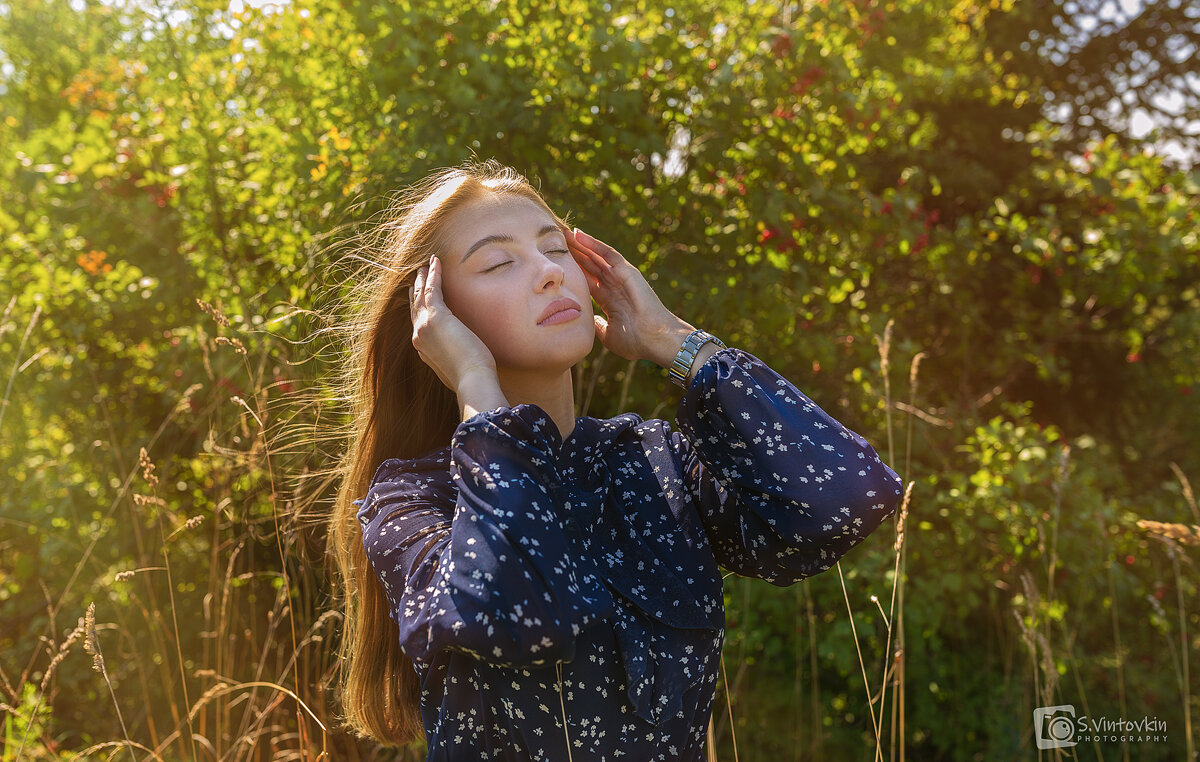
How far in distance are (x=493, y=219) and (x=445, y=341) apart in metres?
0.30

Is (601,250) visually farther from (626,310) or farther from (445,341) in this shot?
(445,341)

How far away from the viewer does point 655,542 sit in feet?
5.19

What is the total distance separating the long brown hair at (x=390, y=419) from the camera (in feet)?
5.66

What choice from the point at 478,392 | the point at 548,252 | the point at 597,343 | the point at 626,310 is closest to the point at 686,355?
the point at 626,310

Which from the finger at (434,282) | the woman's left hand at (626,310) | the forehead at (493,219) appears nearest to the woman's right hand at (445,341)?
the finger at (434,282)

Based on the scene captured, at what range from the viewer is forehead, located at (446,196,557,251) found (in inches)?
65.9

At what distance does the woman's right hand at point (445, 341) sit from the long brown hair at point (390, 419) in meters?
0.15

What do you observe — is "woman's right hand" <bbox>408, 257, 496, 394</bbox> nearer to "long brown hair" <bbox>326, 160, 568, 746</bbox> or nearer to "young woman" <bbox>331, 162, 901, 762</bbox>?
"young woman" <bbox>331, 162, 901, 762</bbox>

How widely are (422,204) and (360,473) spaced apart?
1.94ft

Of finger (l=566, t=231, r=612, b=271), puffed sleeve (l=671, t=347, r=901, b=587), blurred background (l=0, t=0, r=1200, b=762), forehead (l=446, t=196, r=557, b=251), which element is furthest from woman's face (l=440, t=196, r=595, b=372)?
blurred background (l=0, t=0, r=1200, b=762)

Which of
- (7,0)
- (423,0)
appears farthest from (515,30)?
(7,0)

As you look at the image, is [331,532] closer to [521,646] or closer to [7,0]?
[521,646]

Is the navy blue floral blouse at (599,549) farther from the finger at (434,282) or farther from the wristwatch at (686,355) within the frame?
the finger at (434,282)

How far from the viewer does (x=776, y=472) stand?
5.05 feet
